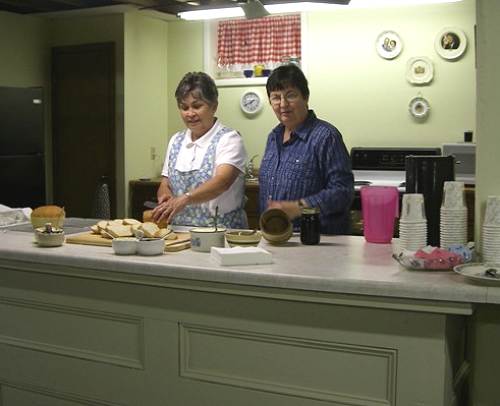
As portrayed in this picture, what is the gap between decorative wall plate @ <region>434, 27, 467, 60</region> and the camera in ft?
17.3

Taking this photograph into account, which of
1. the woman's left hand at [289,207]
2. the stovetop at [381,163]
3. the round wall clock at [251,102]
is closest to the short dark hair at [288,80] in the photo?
the woman's left hand at [289,207]

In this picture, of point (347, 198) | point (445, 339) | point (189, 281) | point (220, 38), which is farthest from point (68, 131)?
point (445, 339)

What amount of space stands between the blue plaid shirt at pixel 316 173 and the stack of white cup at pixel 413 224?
2.17 ft

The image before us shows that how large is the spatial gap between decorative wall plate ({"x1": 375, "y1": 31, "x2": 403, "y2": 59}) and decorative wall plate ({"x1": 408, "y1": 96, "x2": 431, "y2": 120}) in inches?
15.3

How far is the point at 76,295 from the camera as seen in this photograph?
2.40 m

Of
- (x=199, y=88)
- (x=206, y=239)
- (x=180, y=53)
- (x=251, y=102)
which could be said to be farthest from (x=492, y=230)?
(x=180, y=53)

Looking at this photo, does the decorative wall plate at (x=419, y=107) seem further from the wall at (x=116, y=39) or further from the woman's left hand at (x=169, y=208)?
the woman's left hand at (x=169, y=208)

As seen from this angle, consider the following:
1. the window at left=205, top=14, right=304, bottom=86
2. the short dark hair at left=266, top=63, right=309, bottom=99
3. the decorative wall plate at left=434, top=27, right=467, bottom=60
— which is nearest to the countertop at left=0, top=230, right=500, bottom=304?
the short dark hair at left=266, top=63, right=309, bottom=99

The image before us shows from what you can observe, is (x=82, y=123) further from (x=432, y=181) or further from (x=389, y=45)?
(x=432, y=181)

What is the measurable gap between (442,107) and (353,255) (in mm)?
3433

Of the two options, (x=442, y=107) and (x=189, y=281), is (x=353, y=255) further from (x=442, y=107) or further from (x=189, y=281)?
(x=442, y=107)

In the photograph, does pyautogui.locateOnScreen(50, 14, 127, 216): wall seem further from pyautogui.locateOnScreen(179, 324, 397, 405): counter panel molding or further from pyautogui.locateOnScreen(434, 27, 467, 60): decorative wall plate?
pyautogui.locateOnScreen(179, 324, 397, 405): counter panel molding

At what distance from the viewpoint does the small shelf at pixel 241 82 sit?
592 cm

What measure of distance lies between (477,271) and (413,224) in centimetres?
31
